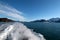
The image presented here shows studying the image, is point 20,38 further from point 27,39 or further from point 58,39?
point 58,39

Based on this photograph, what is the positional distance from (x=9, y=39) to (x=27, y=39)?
93 centimetres

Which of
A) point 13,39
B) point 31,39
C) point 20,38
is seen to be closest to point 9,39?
point 13,39

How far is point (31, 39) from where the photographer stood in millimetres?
4973

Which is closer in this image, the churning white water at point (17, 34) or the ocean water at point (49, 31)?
the churning white water at point (17, 34)

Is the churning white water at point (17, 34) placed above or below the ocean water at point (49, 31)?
above

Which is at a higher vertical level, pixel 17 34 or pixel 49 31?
pixel 17 34

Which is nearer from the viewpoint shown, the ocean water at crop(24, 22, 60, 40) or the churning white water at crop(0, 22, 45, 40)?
the churning white water at crop(0, 22, 45, 40)

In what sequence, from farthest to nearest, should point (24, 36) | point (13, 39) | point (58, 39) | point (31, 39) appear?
point (58, 39), point (24, 36), point (31, 39), point (13, 39)

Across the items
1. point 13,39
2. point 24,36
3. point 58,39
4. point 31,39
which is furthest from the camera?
point 58,39

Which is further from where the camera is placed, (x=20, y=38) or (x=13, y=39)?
(x=20, y=38)

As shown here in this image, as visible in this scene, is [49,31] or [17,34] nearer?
[17,34]

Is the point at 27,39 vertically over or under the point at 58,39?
over

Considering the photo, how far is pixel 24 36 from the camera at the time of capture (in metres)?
5.35

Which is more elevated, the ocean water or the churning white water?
the churning white water
